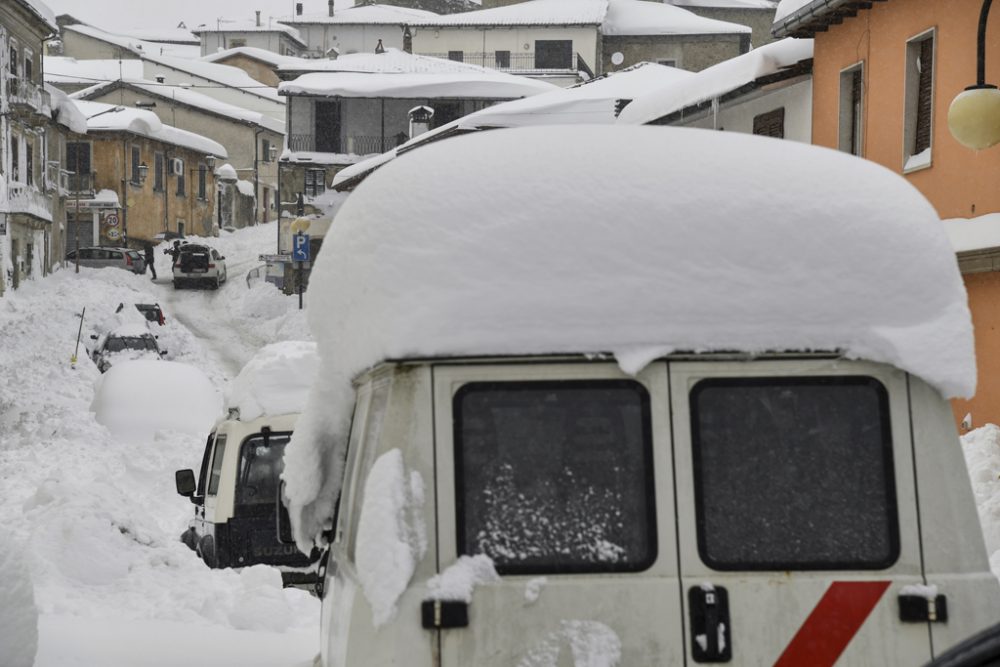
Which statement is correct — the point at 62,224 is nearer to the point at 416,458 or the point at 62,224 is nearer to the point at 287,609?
the point at 287,609

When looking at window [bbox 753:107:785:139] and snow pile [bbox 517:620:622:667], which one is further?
window [bbox 753:107:785:139]

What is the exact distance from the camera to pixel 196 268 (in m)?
51.4

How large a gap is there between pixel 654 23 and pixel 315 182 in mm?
23756

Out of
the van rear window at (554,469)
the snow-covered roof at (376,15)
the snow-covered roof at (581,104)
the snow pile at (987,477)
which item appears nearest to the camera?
the van rear window at (554,469)

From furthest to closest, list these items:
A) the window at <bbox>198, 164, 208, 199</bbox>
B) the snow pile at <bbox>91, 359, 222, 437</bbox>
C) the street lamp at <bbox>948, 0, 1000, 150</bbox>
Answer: the window at <bbox>198, 164, 208, 199</bbox>, the snow pile at <bbox>91, 359, 222, 437</bbox>, the street lamp at <bbox>948, 0, 1000, 150</bbox>

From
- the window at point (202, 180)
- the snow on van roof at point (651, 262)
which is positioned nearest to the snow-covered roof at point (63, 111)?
the window at point (202, 180)

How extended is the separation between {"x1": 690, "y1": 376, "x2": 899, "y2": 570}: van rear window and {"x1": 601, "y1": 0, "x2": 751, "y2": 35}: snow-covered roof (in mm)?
66065

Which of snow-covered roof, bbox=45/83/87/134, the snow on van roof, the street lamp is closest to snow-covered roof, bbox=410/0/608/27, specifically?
snow-covered roof, bbox=45/83/87/134

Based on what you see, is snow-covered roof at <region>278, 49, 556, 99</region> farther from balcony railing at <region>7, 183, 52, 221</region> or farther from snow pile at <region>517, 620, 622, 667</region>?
snow pile at <region>517, 620, 622, 667</region>

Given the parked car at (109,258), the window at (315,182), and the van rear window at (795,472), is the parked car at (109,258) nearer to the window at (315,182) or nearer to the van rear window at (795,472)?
the window at (315,182)

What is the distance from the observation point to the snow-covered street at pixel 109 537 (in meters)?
9.46

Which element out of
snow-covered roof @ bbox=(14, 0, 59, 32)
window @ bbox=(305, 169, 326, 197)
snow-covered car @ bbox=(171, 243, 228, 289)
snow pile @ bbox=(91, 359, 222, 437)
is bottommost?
snow pile @ bbox=(91, 359, 222, 437)

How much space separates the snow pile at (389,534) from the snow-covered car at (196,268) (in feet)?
159

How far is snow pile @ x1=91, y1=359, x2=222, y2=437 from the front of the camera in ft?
77.3
